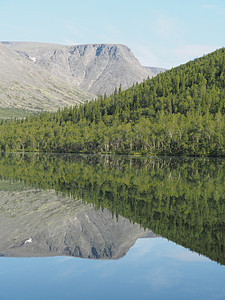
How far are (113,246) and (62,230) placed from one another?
5112 mm

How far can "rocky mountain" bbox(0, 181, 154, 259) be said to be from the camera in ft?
74.6

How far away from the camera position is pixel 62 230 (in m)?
27.3

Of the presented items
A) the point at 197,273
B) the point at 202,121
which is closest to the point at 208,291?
the point at 197,273

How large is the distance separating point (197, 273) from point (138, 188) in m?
30.1

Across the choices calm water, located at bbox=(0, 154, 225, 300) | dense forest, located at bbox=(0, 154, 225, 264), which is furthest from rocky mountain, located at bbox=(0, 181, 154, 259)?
dense forest, located at bbox=(0, 154, 225, 264)

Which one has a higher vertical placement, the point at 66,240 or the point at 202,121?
the point at 202,121

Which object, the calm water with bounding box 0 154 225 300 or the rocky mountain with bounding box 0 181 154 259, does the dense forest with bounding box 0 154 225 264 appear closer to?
the calm water with bounding box 0 154 225 300

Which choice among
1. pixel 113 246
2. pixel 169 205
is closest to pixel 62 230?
pixel 113 246

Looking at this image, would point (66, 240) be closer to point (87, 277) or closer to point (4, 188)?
point (87, 277)

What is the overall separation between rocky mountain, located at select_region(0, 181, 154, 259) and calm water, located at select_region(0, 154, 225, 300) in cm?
6

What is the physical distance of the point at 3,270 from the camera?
18.9 m

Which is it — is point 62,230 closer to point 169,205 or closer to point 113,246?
point 113,246

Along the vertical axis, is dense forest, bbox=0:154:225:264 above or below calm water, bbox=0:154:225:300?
above

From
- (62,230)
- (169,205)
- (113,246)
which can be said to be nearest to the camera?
(113,246)
